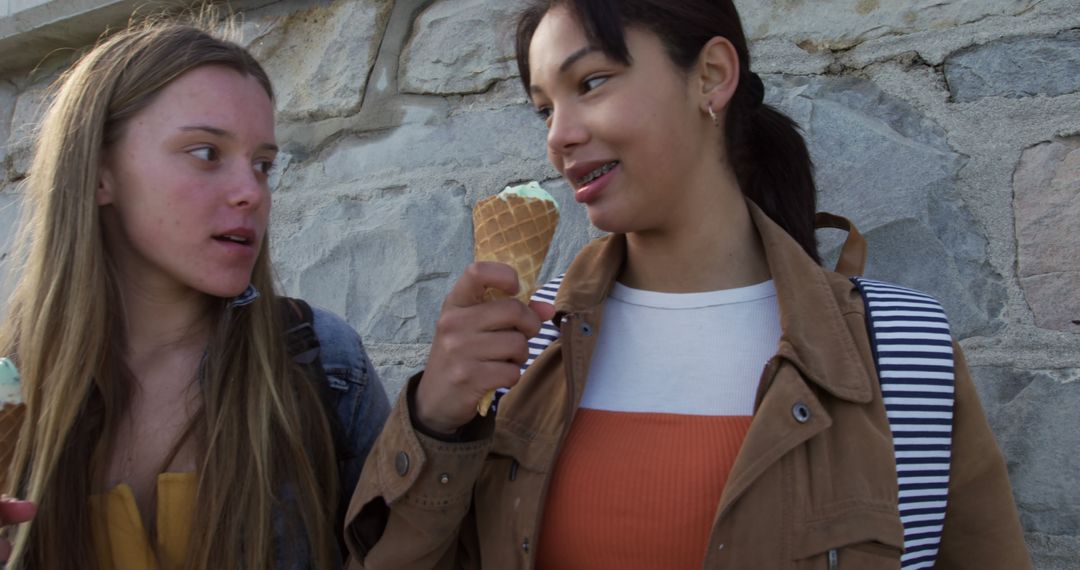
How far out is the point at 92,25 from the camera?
2766 mm

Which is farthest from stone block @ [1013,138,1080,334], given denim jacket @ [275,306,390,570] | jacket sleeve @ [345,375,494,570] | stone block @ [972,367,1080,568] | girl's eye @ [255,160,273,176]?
girl's eye @ [255,160,273,176]

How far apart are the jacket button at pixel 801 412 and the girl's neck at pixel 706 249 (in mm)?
308

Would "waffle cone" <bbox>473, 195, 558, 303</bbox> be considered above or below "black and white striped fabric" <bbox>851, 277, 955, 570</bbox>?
above

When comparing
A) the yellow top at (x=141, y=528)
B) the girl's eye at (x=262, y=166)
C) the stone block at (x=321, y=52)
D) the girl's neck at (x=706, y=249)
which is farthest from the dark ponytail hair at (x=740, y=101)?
the yellow top at (x=141, y=528)

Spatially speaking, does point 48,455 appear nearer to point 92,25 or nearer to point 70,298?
point 70,298

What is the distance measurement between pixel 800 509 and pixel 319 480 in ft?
2.95

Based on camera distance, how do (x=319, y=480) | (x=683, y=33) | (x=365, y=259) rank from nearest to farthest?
(x=683, y=33)
(x=319, y=480)
(x=365, y=259)

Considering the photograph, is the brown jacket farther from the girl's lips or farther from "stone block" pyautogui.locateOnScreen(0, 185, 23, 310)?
"stone block" pyautogui.locateOnScreen(0, 185, 23, 310)

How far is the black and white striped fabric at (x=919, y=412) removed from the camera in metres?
1.32

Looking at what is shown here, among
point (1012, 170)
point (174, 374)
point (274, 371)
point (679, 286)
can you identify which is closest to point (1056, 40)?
point (1012, 170)

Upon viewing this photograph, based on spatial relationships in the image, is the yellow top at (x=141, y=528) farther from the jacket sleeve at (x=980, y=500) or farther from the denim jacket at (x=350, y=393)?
the jacket sleeve at (x=980, y=500)

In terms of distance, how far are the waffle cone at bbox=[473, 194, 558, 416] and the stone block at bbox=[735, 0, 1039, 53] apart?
78cm

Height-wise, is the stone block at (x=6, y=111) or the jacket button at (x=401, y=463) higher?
the stone block at (x=6, y=111)

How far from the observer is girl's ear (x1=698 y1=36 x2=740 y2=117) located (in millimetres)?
1559
